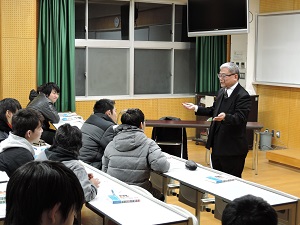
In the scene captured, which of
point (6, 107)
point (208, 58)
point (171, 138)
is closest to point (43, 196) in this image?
point (6, 107)

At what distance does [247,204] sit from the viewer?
4.99 feet

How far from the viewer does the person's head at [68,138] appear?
3.31 metres

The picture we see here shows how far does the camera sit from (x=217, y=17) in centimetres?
852

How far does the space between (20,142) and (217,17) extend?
18.6 ft

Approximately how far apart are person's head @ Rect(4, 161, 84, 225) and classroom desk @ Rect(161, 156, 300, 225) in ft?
7.60

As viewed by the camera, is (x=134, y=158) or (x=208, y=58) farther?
(x=208, y=58)

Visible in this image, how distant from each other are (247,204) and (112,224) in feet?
5.57

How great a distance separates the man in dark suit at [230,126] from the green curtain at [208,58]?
512cm

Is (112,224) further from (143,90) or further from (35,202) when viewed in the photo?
(143,90)

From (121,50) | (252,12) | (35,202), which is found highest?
(252,12)

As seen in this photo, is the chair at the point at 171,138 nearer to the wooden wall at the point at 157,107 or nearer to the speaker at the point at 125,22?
the wooden wall at the point at 157,107

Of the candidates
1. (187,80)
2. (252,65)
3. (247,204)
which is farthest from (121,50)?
(247,204)

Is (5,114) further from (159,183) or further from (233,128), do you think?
(233,128)

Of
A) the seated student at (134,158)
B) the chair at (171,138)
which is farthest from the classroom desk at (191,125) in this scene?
the seated student at (134,158)
